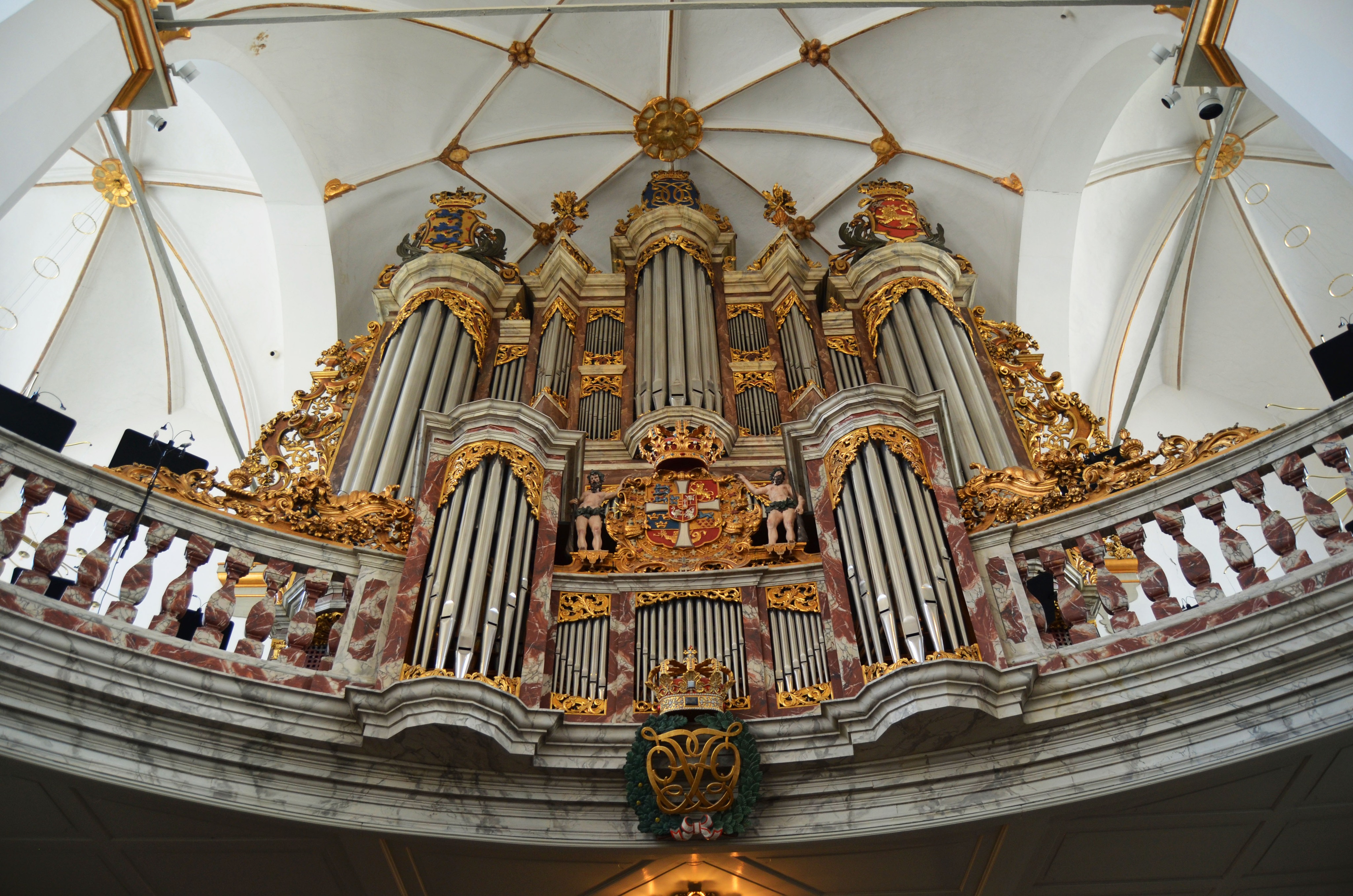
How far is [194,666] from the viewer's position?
5.44 meters

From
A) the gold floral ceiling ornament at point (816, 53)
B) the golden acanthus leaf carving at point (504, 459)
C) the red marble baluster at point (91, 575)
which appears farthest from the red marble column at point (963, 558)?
the gold floral ceiling ornament at point (816, 53)

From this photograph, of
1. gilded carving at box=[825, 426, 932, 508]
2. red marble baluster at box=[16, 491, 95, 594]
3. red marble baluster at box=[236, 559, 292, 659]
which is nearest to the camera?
red marble baluster at box=[16, 491, 95, 594]

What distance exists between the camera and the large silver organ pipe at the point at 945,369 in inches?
370

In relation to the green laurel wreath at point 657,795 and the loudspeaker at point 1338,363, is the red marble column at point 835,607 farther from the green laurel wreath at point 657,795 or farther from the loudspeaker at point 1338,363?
the loudspeaker at point 1338,363

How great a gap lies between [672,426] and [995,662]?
3550 millimetres

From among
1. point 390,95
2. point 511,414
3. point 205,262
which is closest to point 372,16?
point 390,95

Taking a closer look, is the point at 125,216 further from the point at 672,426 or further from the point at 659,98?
the point at 672,426

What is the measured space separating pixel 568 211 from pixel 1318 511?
906 cm

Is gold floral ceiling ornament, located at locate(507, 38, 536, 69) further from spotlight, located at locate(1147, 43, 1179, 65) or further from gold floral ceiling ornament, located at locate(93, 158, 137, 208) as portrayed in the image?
spotlight, located at locate(1147, 43, 1179, 65)

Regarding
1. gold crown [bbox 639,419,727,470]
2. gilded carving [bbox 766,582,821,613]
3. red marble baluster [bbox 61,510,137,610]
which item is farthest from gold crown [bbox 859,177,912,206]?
red marble baluster [bbox 61,510,137,610]

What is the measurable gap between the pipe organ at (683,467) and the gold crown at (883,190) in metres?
0.74

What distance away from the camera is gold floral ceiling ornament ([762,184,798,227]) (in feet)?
43.0

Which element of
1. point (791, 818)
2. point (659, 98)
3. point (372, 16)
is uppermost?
point (659, 98)

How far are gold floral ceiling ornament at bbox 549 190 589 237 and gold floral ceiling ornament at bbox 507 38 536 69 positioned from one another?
149cm
